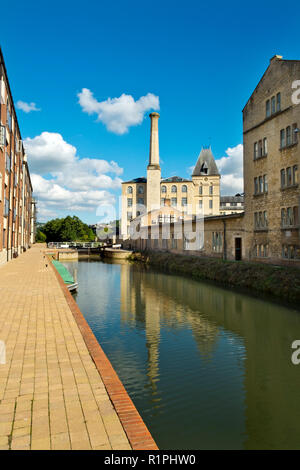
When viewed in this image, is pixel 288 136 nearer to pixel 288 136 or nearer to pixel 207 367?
pixel 288 136

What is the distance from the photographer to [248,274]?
70.9 ft

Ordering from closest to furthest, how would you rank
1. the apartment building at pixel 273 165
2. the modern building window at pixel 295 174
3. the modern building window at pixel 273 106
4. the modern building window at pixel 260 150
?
the modern building window at pixel 295 174, the apartment building at pixel 273 165, the modern building window at pixel 273 106, the modern building window at pixel 260 150

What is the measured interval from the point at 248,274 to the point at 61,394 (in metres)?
19.0

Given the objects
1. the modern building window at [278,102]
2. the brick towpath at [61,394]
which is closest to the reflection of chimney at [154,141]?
the modern building window at [278,102]

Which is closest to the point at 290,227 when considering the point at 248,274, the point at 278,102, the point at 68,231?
the point at 248,274

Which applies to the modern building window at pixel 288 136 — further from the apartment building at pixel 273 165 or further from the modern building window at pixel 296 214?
the modern building window at pixel 296 214

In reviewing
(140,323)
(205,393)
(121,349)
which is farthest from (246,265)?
(205,393)

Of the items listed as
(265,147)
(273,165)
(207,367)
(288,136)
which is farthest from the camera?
(265,147)

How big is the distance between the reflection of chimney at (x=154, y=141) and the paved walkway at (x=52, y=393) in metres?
61.0

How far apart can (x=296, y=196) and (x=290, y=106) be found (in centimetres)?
585

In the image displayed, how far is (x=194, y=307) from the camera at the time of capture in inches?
635

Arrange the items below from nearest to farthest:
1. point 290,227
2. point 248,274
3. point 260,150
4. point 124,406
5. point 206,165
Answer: point 124,406 → point 290,227 → point 248,274 → point 260,150 → point 206,165

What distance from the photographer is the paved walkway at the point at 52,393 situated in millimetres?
3443
